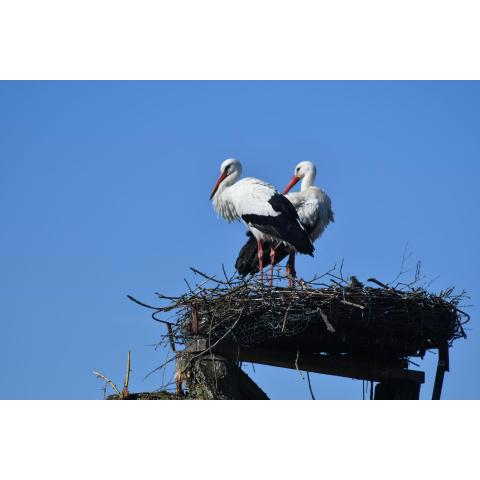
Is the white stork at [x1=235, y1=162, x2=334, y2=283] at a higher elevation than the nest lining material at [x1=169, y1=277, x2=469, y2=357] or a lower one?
higher

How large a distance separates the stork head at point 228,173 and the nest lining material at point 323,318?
2.58 metres

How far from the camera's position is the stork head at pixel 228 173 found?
9171 mm

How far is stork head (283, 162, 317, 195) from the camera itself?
30.7 ft

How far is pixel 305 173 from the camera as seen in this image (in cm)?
941

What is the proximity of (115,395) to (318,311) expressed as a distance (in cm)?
136

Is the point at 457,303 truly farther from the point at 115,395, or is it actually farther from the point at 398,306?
the point at 115,395

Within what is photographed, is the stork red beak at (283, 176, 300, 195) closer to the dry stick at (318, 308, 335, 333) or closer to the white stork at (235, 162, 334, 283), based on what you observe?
the white stork at (235, 162, 334, 283)

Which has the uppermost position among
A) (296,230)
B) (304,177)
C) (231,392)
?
(304,177)

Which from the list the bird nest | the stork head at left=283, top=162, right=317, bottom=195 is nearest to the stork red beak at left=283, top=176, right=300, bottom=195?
the stork head at left=283, top=162, right=317, bottom=195

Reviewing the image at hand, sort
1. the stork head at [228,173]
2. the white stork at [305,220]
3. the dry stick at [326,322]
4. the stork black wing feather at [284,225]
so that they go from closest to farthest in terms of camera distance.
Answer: the dry stick at [326,322] → the stork black wing feather at [284,225] → the white stork at [305,220] → the stork head at [228,173]

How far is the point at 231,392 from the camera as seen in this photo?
633cm

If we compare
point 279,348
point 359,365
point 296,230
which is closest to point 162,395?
point 279,348

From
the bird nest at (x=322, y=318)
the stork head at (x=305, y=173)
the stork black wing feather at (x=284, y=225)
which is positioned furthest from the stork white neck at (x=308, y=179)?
the bird nest at (x=322, y=318)

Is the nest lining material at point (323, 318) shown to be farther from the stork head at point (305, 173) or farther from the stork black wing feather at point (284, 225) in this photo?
the stork head at point (305, 173)
